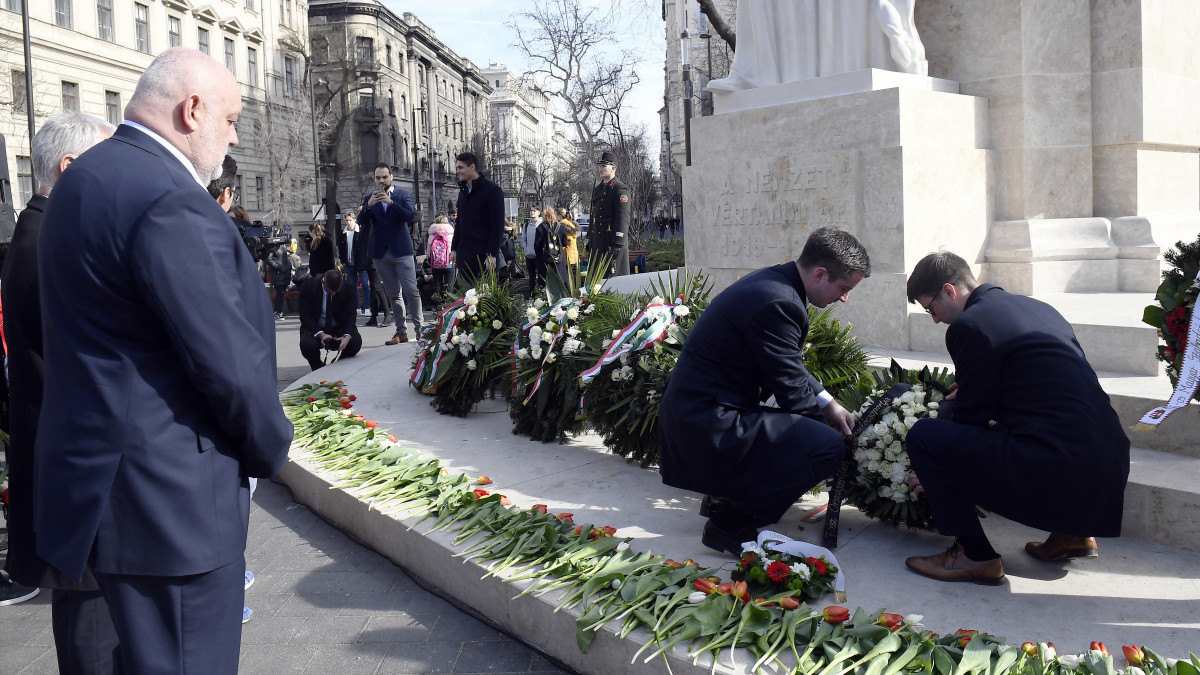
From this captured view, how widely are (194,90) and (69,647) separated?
142cm

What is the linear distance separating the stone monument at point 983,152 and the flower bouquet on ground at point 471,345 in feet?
6.16

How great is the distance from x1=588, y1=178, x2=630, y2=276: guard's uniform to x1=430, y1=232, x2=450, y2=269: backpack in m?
4.69

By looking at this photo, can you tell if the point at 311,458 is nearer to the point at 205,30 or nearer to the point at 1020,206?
the point at 1020,206

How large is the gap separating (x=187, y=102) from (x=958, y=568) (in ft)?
10.1

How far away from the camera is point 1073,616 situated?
10.8 feet

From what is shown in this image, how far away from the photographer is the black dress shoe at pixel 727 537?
3893mm

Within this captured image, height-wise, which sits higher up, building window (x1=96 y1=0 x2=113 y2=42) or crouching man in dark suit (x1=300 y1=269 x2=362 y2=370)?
building window (x1=96 y1=0 x2=113 y2=42)

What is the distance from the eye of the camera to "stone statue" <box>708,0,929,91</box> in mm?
6863

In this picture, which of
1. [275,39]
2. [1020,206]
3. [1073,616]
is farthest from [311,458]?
[275,39]

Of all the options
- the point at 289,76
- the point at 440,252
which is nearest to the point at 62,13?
the point at 289,76

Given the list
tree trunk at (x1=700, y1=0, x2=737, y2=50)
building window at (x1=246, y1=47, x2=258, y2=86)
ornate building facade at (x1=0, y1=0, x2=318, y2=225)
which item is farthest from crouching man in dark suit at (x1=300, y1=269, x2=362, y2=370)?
building window at (x1=246, y1=47, x2=258, y2=86)

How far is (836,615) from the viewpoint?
3057mm

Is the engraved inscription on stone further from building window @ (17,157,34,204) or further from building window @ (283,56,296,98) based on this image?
building window @ (283,56,296,98)

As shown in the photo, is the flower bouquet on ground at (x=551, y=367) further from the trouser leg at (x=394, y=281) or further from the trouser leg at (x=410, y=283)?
the trouser leg at (x=394, y=281)
